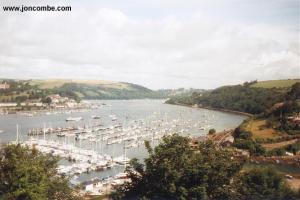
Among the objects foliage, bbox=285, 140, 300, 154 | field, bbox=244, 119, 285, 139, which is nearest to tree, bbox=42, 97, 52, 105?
field, bbox=244, 119, 285, 139

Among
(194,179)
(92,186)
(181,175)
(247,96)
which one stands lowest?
(92,186)

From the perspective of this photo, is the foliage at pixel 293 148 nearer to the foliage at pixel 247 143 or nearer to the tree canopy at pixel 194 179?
the foliage at pixel 247 143

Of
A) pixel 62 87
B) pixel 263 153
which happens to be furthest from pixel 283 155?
pixel 62 87

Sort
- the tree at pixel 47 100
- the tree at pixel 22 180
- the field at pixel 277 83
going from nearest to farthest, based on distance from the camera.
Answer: the tree at pixel 22 180 → the field at pixel 277 83 → the tree at pixel 47 100

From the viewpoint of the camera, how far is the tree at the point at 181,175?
14672 mm

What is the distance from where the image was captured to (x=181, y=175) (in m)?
14.8

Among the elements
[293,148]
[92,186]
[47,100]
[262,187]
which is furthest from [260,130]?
[47,100]

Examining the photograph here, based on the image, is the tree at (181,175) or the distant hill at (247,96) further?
the distant hill at (247,96)

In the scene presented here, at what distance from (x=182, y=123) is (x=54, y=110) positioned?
47.8 meters

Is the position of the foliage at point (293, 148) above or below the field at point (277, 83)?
below

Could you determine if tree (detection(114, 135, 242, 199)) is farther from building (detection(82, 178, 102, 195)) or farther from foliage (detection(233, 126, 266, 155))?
foliage (detection(233, 126, 266, 155))

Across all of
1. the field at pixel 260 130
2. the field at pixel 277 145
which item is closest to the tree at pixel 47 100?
the field at pixel 260 130

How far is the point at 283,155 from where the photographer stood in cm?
3991

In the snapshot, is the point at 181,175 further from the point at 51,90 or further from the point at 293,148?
the point at 51,90
